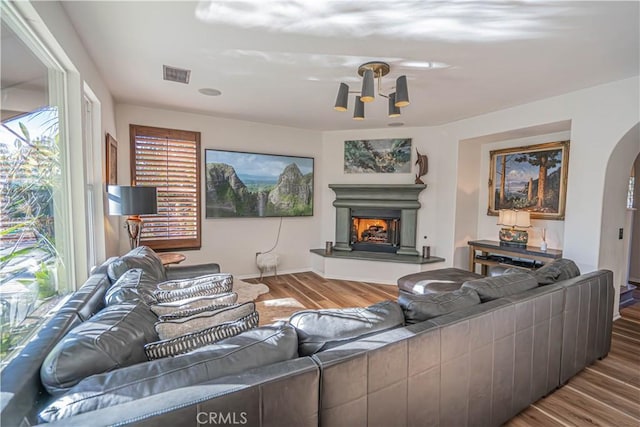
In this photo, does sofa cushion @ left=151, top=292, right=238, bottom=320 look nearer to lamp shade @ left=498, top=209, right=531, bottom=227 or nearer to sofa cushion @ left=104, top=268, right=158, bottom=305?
sofa cushion @ left=104, top=268, right=158, bottom=305

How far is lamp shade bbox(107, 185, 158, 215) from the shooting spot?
108 inches

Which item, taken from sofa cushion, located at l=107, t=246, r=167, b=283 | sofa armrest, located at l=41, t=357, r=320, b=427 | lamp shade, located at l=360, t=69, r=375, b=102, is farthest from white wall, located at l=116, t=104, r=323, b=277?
sofa armrest, located at l=41, t=357, r=320, b=427

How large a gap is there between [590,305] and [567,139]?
2.43 meters

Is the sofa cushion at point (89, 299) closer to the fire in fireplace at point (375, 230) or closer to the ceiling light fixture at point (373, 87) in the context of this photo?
the ceiling light fixture at point (373, 87)

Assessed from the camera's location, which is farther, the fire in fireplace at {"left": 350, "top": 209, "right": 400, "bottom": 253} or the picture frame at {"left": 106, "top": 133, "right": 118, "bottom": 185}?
the fire in fireplace at {"left": 350, "top": 209, "right": 400, "bottom": 253}

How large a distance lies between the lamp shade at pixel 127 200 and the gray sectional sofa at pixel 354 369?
74cm

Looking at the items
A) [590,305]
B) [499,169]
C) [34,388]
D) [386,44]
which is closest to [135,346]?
[34,388]

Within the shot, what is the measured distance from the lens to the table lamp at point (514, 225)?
12.8 feet

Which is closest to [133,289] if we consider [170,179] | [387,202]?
[170,179]

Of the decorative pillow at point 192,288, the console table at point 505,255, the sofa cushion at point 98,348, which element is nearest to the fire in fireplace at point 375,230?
the console table at point 505,255

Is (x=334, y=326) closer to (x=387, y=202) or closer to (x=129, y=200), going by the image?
(x=129, y=200)

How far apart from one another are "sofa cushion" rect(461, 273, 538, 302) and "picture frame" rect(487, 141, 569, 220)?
2405 mm

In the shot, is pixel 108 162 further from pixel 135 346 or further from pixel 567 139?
pixel 567 139

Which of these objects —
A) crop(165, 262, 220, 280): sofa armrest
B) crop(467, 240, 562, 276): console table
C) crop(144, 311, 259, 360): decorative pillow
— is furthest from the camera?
crop(467, 240, 562, 276): console table
